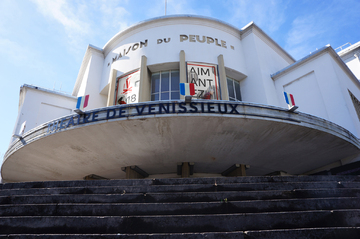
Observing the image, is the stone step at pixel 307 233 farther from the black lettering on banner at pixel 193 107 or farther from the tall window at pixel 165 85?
the tall window at pixel 165 85

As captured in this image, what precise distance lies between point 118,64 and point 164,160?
770 centimetres

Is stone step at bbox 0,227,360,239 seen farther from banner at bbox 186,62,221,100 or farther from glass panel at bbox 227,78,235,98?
glass panel at bbox 227,78,235,98

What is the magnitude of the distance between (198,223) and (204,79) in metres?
11.3

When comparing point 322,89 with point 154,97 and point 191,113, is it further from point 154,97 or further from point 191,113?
point 154,97

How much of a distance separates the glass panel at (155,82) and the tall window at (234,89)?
4595mm

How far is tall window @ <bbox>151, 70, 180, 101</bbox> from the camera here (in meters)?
14.9

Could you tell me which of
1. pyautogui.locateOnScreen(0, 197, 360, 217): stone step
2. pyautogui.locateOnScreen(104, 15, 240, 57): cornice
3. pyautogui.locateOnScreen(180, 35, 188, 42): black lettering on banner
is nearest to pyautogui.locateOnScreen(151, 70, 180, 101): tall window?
→ pyautogui.locateOnScreen(180, 35, 188, 42): black lettering on banner

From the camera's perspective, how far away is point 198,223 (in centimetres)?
417

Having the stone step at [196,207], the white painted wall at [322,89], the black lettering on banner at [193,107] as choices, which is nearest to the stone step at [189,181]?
the stone step at [196,207]

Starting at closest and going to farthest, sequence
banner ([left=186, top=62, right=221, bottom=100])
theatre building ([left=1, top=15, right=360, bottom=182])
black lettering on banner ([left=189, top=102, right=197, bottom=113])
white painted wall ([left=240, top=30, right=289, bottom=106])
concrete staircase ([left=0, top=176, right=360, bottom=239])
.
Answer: concrete staircase ([left=0, top=176, right=360, bottom=239]) < black lettering on banner ([left=189, top=102, right=197, bottom=113]) < theatre building ([left=1, top=15, right=360, bottom=182]) < banner ([left=186, top=62, right=221, bottom=100]) < white painted wall ([left=240, top=30, right=289, bottom=106])

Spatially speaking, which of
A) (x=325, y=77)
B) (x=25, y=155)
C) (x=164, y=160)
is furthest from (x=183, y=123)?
(x=325, y=77)

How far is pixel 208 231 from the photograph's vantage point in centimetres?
409

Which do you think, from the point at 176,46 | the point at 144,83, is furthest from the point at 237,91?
the point at 144,83

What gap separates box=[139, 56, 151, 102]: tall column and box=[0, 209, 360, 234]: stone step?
33.8 feet
